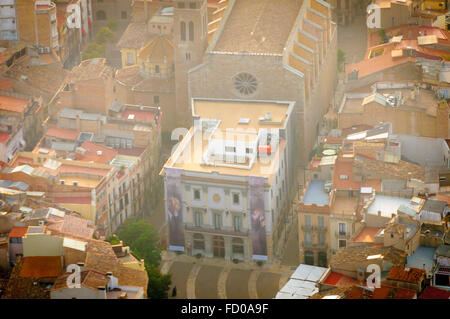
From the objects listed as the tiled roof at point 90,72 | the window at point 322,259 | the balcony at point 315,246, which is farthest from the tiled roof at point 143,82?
the window at point 322,259

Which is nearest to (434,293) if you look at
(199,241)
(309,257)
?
(309,257)

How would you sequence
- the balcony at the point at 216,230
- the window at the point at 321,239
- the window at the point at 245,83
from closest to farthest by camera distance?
the window at the point at 321,239, the balcony at the point at 216,230, the window at the point at 245,83

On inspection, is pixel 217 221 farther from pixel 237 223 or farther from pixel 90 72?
pixel 90 72

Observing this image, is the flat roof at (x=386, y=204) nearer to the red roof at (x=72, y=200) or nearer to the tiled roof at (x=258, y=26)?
the tiled roof at (x=258, y=26)

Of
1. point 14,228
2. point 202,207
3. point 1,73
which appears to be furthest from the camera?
point 1,73

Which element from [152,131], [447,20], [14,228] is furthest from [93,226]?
[447,20]

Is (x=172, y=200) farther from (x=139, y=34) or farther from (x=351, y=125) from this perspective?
(x=139, y=34)

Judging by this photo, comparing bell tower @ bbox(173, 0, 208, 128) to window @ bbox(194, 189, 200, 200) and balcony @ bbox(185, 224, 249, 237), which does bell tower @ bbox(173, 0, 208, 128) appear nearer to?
window @ bbox(194, 189, 200, 200)
